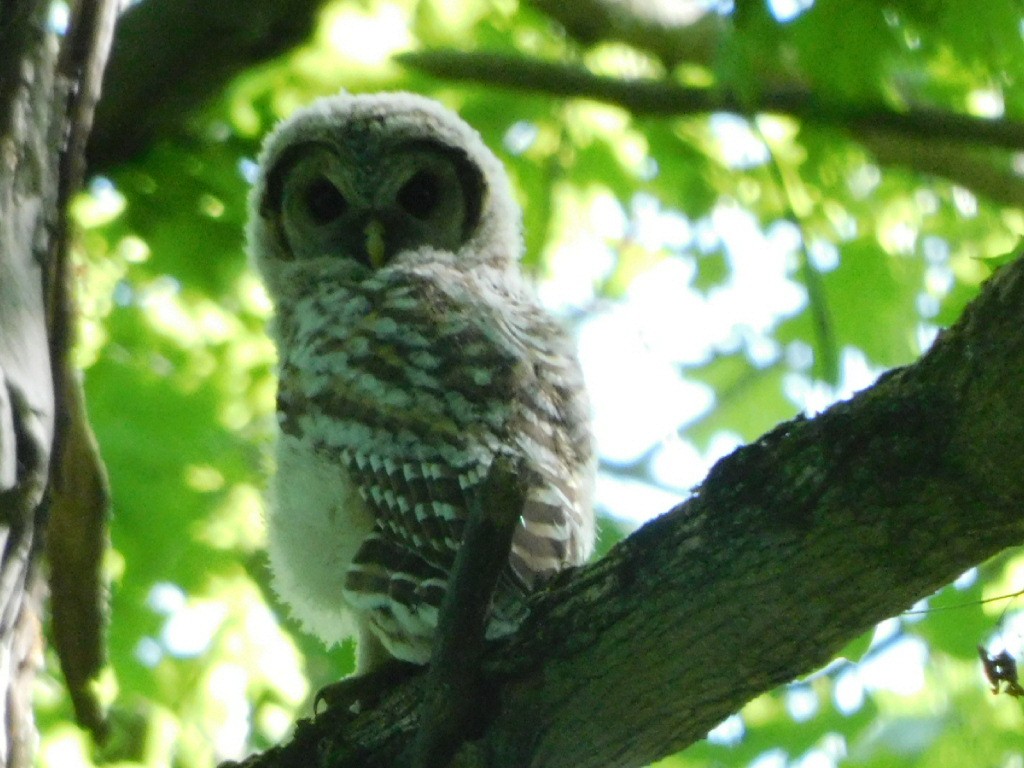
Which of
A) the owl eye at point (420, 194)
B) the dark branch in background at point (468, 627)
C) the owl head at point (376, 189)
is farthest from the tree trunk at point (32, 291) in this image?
the owl eye at point (420, 194)

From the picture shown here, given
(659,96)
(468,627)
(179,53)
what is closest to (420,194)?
(179,53)

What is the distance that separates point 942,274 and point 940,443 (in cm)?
418

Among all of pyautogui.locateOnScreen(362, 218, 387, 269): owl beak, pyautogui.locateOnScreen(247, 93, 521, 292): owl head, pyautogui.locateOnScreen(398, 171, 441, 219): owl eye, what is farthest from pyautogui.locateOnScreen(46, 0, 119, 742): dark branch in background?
pyautogui.locateOnScreen(398, 171, 441, 219): owl eye

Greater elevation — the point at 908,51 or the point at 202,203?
→ the point at 202,203

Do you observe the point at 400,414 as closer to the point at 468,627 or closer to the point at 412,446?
the point at 412,446

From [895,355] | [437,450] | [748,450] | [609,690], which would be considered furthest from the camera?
[895,355]

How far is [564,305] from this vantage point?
5312 millimetres

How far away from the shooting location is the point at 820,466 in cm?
156

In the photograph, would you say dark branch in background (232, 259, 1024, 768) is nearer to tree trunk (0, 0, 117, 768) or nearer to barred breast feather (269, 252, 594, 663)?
barred breast feather (269, 252, 594, 663)

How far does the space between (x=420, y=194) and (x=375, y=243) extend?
375 millimetres

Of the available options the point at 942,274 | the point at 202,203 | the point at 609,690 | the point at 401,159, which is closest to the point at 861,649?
the point at 609,690

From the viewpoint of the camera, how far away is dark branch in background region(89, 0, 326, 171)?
328 cm

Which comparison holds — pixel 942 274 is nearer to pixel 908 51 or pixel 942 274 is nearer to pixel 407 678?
pixel 908 51

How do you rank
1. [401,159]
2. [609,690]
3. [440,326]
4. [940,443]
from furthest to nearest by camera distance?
[401,159] → [440,326] → [609,690] → [940,443]
